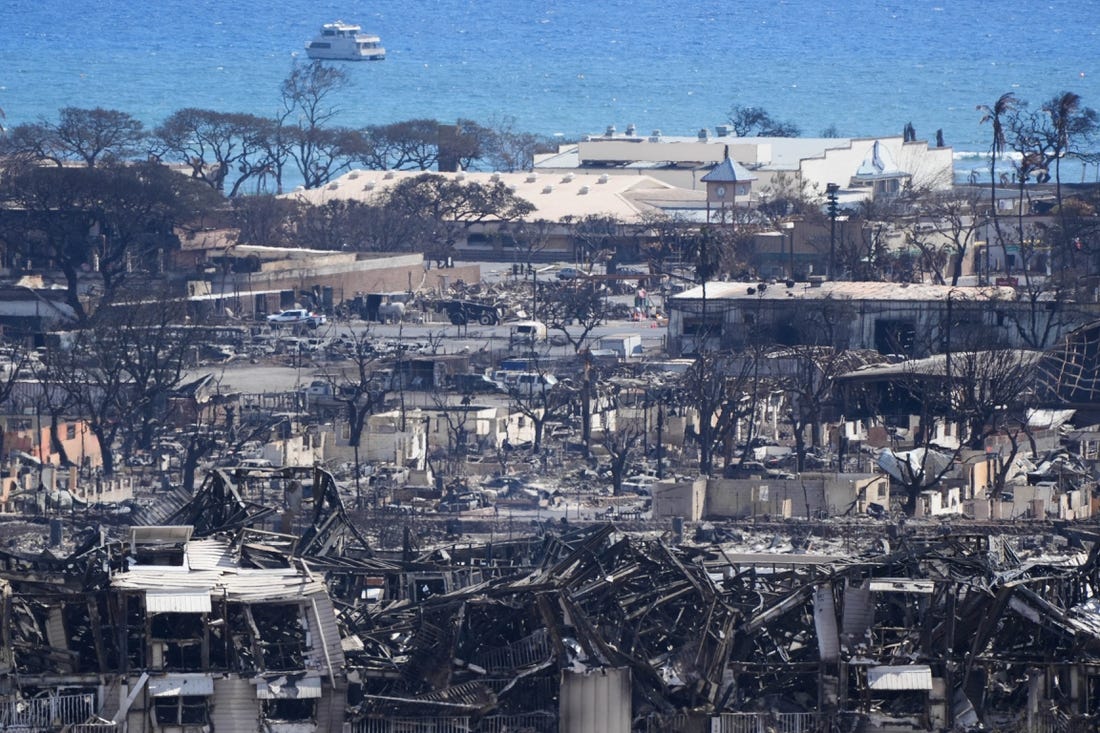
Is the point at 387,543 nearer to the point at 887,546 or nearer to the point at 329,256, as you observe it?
the point at 887,546

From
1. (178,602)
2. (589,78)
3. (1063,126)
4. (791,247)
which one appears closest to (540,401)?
(178,602)

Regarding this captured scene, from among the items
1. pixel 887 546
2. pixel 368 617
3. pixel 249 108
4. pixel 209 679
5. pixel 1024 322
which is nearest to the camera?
pixel 209 679

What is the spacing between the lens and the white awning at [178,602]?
17547 mm

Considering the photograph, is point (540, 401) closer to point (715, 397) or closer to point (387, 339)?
point (715, 397)

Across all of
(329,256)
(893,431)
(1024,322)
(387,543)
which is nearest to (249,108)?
(329,256)

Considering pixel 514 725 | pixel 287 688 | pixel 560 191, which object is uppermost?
pixel 560 191

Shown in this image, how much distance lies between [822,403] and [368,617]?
60.2 ft

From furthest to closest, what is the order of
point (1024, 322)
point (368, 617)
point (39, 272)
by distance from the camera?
point (39, 272) → point (1024, 322) → point (368, 617)

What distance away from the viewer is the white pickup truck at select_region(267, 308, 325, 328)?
4972 centimetres

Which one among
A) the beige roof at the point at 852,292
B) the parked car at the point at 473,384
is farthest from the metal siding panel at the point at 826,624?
the beige roof at the point at 852,292

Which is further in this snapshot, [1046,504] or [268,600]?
[1046,504]

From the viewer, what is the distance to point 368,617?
746 inches

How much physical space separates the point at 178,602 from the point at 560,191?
54.6 meters

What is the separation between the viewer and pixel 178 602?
57.7 ft
